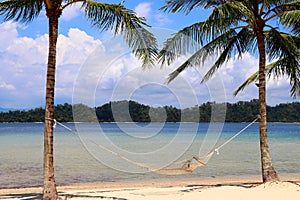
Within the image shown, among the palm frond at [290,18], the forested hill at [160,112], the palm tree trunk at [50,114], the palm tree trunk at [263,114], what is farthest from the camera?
the forested hill at [160,112]

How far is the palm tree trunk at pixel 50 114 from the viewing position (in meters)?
5.21

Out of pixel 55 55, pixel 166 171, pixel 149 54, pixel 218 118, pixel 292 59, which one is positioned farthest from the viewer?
pixel 218 118

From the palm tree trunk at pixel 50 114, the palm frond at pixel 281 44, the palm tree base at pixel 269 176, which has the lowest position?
the palm tree base at pixel 269 176

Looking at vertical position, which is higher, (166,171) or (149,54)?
(149,54)

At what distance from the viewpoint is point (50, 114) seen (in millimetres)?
5211

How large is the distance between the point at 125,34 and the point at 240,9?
1.62 metres

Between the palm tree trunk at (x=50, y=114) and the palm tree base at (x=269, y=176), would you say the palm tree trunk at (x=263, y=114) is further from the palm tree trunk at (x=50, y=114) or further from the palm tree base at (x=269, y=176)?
the palm tree trunk at (x=50, y=114)

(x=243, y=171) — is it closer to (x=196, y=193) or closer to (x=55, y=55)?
(x=196, y=193)

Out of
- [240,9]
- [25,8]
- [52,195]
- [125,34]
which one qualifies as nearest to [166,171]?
[52,195]

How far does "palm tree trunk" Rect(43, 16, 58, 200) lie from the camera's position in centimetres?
521

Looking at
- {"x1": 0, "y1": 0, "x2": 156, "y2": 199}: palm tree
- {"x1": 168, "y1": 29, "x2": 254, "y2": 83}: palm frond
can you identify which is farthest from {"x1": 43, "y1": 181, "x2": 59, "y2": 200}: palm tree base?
{"x1": 168, "y1": 29, "x2": 254, "y2": 83}: palm frond

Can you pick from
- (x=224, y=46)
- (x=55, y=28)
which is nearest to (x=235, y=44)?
(x=224, y=46)

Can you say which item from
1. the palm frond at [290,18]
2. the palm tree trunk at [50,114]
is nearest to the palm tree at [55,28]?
the palm tree trunk at [50,114]

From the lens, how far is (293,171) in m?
11.9
